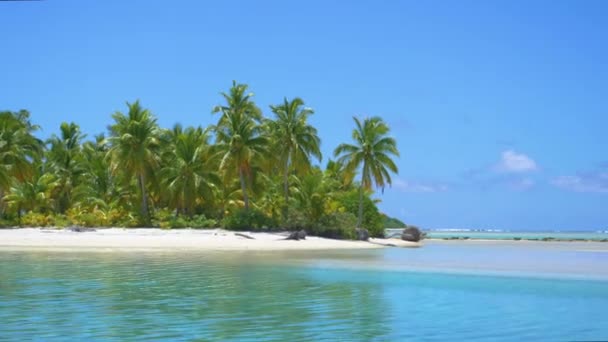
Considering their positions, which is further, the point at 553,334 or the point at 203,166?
the point at 203,166

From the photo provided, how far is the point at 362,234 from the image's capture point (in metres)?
46.9

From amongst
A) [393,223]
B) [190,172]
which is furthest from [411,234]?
[393,223]

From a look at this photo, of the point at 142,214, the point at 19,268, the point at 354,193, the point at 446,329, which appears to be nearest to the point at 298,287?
the point at 446,329

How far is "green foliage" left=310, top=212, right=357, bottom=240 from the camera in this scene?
4384cm

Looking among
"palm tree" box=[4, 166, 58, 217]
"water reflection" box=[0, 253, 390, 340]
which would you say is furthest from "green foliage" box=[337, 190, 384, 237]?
"water reflection" box=[0, 253, 390, 340]

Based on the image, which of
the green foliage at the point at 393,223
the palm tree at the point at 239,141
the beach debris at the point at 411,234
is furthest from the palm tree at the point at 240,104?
the green foliage at the point at 393,223

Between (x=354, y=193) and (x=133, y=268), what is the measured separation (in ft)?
112

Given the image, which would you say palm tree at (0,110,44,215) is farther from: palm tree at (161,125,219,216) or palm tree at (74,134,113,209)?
palm tree at (161,125,219,216)

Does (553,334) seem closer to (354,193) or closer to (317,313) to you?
(317,313)

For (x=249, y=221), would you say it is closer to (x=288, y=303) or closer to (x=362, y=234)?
(x=362, y=234)

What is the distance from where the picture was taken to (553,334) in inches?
395

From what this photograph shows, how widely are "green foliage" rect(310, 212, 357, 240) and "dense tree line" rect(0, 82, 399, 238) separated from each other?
7 centimetres

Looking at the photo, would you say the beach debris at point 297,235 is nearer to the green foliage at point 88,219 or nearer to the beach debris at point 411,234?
the green foliage at point 88,219

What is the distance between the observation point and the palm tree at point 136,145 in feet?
139
